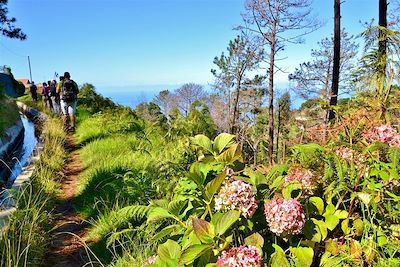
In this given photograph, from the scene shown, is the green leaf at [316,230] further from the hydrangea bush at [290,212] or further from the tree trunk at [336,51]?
the tree trunk at [336,51]

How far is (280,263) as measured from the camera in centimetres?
177

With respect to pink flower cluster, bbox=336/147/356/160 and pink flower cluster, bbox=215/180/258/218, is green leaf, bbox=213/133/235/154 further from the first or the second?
pink flower cluster, bbox=336/147/356/160

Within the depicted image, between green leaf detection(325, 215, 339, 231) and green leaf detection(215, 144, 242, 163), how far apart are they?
54cm

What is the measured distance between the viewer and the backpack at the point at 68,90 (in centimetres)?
1124

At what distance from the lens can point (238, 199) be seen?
182 centimetres

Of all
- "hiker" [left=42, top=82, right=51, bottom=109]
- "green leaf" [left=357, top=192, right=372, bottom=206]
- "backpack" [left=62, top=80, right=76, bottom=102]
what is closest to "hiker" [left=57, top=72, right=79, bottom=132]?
"backpack" [left=62, top=80, right=76, bottom=102]

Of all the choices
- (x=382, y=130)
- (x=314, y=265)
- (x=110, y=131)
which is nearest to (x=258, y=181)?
(x=314, y=265)

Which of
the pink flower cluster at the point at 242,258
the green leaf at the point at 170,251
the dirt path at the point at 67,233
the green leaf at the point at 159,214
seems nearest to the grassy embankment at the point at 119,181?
the dirt path at the point at 67,233

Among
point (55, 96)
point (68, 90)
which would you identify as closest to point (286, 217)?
point (68, 90)

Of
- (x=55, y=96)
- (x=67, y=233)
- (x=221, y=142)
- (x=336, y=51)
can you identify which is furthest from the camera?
(x=55, y=96)

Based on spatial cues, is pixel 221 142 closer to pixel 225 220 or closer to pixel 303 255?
pixel 225 220

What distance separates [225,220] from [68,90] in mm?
10391

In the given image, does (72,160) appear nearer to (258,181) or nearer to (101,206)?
(101,206)

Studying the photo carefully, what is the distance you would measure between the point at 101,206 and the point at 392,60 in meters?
4.02
